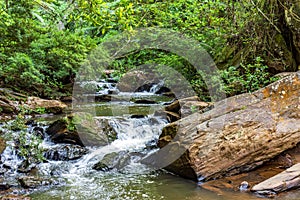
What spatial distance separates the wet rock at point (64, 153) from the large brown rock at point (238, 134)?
1717 millimetres

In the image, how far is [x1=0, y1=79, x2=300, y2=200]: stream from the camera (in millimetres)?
4148

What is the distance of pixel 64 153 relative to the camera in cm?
596

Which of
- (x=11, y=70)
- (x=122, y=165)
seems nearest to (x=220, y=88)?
(x=122, y=165)

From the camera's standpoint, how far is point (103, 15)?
3.20m

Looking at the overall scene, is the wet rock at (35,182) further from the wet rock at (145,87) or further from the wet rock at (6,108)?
the wet rock at (145,87)

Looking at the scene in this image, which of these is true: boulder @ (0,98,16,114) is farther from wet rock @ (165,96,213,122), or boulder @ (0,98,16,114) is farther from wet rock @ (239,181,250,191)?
wet rock @ (239,181,250,191)

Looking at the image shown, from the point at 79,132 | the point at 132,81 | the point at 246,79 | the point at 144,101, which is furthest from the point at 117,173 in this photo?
the point at 132,81

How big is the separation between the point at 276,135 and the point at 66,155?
3.88 metres

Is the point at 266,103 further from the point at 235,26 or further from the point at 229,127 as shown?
the point at 235,26

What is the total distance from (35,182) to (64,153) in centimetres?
145

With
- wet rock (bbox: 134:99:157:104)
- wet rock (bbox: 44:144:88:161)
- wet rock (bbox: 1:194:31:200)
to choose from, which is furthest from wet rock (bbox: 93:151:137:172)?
wet rock (bbox: 134:99:157:104)

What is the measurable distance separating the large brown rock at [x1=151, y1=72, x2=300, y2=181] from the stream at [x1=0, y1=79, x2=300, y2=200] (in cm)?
40

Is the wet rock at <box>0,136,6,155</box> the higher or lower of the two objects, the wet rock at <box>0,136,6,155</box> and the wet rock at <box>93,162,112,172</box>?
the higher

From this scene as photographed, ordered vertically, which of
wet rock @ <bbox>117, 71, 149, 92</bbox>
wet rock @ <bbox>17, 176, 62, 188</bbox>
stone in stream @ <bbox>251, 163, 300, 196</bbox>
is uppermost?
wet rock @ <bbox>117, 71, 149, 92</bbox>
